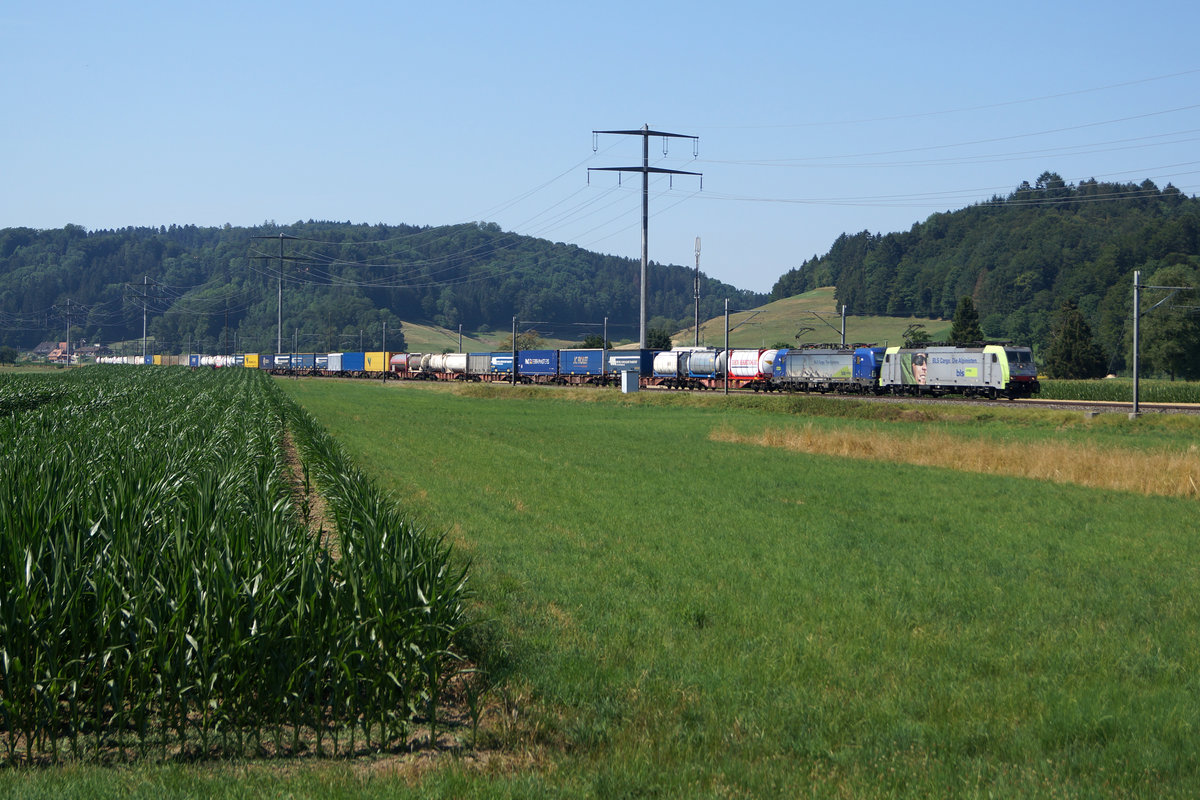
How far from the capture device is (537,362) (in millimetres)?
97438

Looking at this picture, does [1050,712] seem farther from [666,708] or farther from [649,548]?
[649,548]

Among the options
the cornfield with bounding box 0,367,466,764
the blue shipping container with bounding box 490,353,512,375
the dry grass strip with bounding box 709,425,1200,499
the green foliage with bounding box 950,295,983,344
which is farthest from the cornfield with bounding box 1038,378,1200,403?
the cornfield with bounding box 0,367,466,764

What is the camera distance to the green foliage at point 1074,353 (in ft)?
350

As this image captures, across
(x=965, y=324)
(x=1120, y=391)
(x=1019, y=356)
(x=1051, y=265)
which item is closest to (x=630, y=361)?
(x=1019, y=356)

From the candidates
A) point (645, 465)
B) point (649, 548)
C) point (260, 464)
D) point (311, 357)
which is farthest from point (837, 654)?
point (311, 357)

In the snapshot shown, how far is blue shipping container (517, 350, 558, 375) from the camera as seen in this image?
94.8m

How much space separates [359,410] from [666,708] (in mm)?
50109

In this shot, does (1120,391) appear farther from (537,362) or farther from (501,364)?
(501,364)

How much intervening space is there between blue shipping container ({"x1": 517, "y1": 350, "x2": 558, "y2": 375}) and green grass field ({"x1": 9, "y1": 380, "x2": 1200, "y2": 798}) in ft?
237

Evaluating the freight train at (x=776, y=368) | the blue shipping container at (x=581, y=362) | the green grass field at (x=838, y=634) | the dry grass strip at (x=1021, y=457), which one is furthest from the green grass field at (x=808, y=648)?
the blue shipping container at (x=581, y=362)

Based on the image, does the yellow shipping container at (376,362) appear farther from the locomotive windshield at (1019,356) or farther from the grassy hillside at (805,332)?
the locomotive windshield at (1019,356)

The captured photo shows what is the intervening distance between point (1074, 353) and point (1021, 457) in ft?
286

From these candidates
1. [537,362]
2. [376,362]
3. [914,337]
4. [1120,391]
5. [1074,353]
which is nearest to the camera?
[1120,391]

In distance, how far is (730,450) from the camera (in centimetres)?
3388
